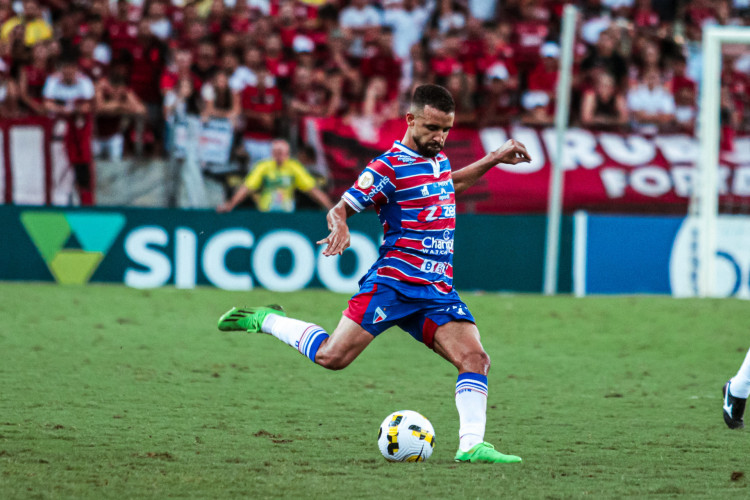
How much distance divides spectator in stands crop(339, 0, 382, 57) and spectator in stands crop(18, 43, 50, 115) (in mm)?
4120

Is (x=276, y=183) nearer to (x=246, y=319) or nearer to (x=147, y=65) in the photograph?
(x=147, y=65)

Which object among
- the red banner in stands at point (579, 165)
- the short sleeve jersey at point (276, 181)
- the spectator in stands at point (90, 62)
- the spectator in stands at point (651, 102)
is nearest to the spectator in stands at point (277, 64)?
the red banner in stands at point (579, 165)

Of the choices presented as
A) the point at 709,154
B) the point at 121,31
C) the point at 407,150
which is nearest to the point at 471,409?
the point at 407,150

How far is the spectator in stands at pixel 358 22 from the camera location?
15648mm

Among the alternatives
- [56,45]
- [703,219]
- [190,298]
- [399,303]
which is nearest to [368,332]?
[399,303]

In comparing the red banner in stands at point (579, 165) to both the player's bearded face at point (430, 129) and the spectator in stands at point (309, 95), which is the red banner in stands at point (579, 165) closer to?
the spectator in stands at point (309, 95)

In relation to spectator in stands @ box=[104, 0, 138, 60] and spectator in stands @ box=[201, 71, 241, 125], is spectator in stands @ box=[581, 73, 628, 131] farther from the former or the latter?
spectator in stands @ box=[104, 0, 138, 60]

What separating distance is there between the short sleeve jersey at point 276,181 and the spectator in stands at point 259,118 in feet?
0.62

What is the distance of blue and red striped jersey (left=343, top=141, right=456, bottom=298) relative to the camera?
574 cm

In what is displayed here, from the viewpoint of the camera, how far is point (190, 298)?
1237 cm

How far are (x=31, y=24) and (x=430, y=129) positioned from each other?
37.1 ft

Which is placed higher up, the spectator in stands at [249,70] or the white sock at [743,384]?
the spectator in stands at [249,70]

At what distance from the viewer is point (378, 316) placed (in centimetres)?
577

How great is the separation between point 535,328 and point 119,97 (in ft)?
20.5
